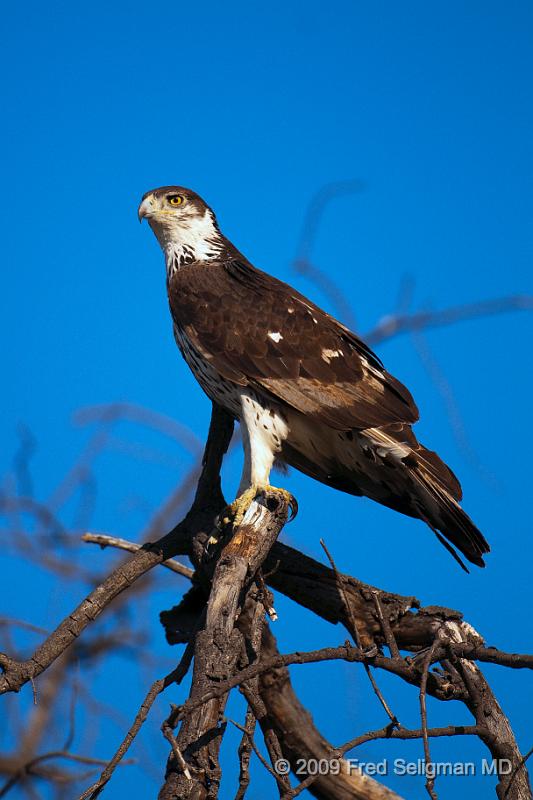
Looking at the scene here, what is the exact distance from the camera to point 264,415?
4113mm

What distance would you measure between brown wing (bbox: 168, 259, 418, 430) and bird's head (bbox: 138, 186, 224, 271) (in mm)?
343

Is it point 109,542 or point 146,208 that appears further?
point 146,208

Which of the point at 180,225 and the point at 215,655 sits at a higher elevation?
the point at 180,225

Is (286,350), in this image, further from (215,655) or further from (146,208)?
(215,655)

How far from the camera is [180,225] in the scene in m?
4.96

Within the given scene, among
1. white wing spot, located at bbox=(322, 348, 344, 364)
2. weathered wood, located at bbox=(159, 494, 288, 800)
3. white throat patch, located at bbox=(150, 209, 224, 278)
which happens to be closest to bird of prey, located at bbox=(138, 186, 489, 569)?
white wing spot, located at bbox=(322, 348, 344, 364)

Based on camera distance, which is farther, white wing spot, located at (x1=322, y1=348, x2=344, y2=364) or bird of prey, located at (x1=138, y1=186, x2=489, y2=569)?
white wing spot, located at (x1=322, y1=348, x2=344, y2=364)

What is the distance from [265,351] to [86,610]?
1.43 meters

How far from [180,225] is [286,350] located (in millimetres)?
1227

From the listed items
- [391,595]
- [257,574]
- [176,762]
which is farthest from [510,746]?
[176,762]

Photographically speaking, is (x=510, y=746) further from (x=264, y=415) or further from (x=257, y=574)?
(x=264, y=415)

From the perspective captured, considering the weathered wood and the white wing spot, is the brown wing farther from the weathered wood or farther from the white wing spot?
the weathered wood

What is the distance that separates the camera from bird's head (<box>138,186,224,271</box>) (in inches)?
193

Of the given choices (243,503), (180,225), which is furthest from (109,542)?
(180,225)
